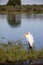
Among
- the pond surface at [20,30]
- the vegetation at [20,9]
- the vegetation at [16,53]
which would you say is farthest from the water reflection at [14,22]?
the vegetation at [16,53]

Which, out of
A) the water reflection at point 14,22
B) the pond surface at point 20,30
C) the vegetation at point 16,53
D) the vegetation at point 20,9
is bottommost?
the vegetation at point 20,9

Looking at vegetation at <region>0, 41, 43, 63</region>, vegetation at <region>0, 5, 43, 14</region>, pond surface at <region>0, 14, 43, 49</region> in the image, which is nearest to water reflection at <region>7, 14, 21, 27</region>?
pond surface at <region>0, 14, 43, 49</region>

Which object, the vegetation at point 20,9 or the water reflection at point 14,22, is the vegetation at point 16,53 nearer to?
the water reflection at point 14,22

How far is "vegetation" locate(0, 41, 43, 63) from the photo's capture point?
746 centimetres

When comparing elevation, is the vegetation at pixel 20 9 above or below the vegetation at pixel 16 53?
below

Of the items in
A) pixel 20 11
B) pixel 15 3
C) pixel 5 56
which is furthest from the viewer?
pixel 15 3

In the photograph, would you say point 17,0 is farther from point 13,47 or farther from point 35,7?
point 13,47

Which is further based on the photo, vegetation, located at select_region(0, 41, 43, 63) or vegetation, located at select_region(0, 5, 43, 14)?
vegetation, located at select_region(0, 5, 43, 14)

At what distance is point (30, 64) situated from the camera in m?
6.85

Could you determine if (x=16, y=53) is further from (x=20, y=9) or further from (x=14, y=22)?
(x=20, y=9)

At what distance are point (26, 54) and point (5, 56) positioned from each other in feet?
1.79

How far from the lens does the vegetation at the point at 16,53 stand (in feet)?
24.5

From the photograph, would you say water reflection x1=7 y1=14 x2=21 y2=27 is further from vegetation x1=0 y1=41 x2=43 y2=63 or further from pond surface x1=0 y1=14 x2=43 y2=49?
vegetation x1=0 y1=41 x2=43 y2=63

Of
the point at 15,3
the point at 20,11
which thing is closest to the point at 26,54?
the point at 20,11
